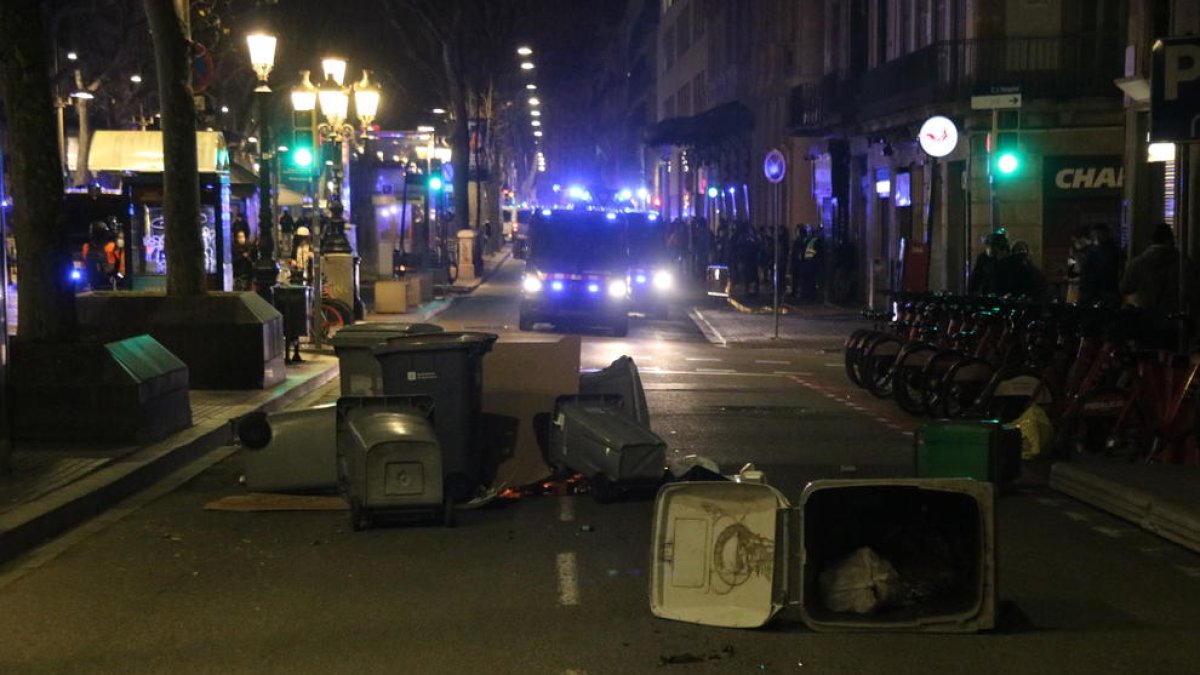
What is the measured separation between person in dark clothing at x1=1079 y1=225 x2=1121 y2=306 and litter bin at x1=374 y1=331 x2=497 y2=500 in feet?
36.5

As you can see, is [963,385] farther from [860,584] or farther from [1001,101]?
[1001,101]

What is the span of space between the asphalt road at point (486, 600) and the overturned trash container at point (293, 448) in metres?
0.36

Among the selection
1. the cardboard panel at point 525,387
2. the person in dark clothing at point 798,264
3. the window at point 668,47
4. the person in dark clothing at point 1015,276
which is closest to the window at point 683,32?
the window at point 668,47

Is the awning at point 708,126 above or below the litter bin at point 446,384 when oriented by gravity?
above

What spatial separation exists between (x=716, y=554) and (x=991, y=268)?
1399 centimetres

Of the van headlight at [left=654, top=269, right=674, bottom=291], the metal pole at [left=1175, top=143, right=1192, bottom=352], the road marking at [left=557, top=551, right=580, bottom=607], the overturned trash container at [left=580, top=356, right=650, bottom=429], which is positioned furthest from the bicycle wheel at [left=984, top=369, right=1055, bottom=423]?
the van headlight at [left=654, top=269, right=674, bottom=291]

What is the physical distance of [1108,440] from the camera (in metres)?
12.4

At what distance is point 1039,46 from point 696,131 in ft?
89.6

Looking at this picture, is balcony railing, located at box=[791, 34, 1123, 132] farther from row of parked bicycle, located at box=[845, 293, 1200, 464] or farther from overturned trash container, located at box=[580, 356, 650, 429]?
overturned trash container, located at box=[580, 356, 650, 429]

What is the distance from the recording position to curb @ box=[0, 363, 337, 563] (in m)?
9.41

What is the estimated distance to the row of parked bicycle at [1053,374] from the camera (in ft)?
38.6

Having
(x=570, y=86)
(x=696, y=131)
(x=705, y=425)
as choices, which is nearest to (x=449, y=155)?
(x=696, y=131)

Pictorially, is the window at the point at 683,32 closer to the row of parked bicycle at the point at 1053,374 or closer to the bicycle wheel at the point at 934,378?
the row of parked bicycle at the point at 1053,374

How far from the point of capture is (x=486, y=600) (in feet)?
26.1
